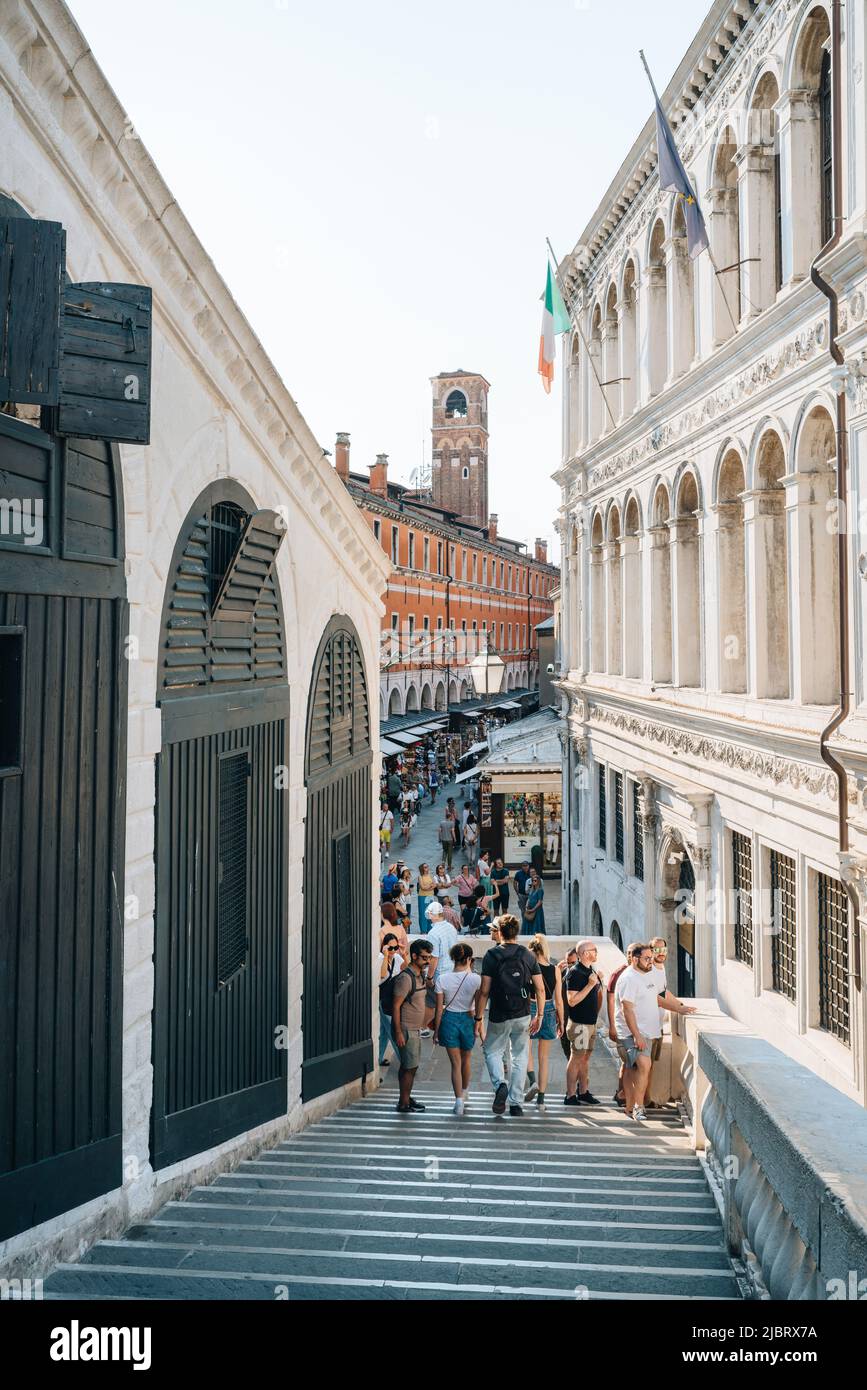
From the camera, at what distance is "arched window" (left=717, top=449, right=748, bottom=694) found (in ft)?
48.4

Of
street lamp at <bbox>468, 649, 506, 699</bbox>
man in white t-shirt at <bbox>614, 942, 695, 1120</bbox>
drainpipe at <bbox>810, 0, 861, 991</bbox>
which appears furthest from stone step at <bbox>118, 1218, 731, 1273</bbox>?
street lamp at <bbox>468, 649, 506, 699</bbox>

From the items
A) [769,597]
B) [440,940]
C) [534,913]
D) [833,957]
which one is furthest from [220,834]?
[534,913]

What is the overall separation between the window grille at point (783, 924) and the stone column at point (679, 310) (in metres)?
7.70

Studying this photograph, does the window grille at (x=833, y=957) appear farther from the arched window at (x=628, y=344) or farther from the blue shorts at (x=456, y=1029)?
the arched window at (x=628, y=344)

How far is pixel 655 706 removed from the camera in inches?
699

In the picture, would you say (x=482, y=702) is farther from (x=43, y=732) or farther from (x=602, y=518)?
(x=43, y=732)

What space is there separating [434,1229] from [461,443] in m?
86.4

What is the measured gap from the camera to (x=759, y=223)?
1343 centimetres

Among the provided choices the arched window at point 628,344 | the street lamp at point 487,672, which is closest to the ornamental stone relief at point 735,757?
the street lamp at point 487,672

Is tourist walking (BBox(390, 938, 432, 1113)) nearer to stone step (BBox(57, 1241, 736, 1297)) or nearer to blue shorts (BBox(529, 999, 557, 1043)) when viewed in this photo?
blue shorts (BBox(529, 999, 557, 1043))

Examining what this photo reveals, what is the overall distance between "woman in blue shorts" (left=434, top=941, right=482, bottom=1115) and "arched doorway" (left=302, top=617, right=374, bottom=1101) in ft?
3.37

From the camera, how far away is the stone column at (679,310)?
54.7ft

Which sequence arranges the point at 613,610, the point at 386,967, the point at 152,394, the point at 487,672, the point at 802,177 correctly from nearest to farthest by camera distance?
1. the point at 152,394
2. the point at 386,967
3. the point at 802,177
4. the point at 613,610
5. the point at 487,672

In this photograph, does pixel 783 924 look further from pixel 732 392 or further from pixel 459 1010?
pixel 732 392
